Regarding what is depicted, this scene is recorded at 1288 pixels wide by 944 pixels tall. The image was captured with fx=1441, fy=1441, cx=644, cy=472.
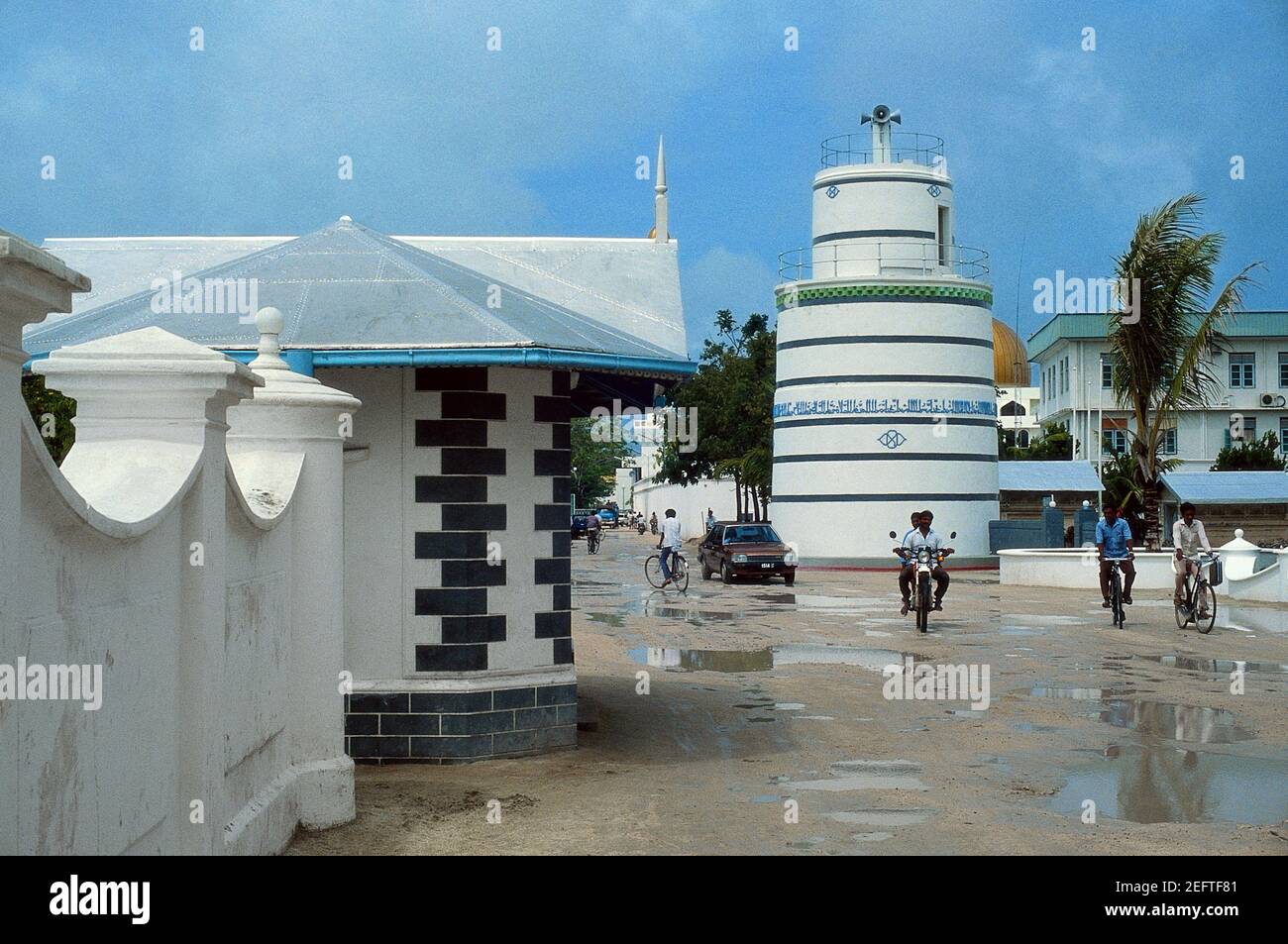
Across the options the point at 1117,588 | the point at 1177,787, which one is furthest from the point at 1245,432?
the point at 1177,787

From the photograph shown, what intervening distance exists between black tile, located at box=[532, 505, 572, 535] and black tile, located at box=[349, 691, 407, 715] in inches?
62.7

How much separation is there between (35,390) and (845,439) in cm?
2718

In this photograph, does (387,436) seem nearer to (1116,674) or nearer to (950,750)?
(950,750)

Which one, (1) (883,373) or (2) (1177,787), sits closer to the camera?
(2) (1177,787)

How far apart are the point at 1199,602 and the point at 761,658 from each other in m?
6.80

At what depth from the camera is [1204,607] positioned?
19.7 m

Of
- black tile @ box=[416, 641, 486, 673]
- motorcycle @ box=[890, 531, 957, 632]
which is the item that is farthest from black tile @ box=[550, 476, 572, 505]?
motorcycle @ box=[890, 531, 957, 632]

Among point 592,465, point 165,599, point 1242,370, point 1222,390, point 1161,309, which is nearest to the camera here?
point 165,599

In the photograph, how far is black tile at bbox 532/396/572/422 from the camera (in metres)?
10.6

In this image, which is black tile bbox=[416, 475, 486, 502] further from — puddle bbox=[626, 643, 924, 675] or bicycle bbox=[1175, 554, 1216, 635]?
bicycle bbox=[1175, 554, 1216, 635]

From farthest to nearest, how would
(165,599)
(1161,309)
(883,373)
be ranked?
(883,373) → (1161,309) → (165,599)

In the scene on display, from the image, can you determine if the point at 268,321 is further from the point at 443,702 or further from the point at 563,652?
the point at 563,652
